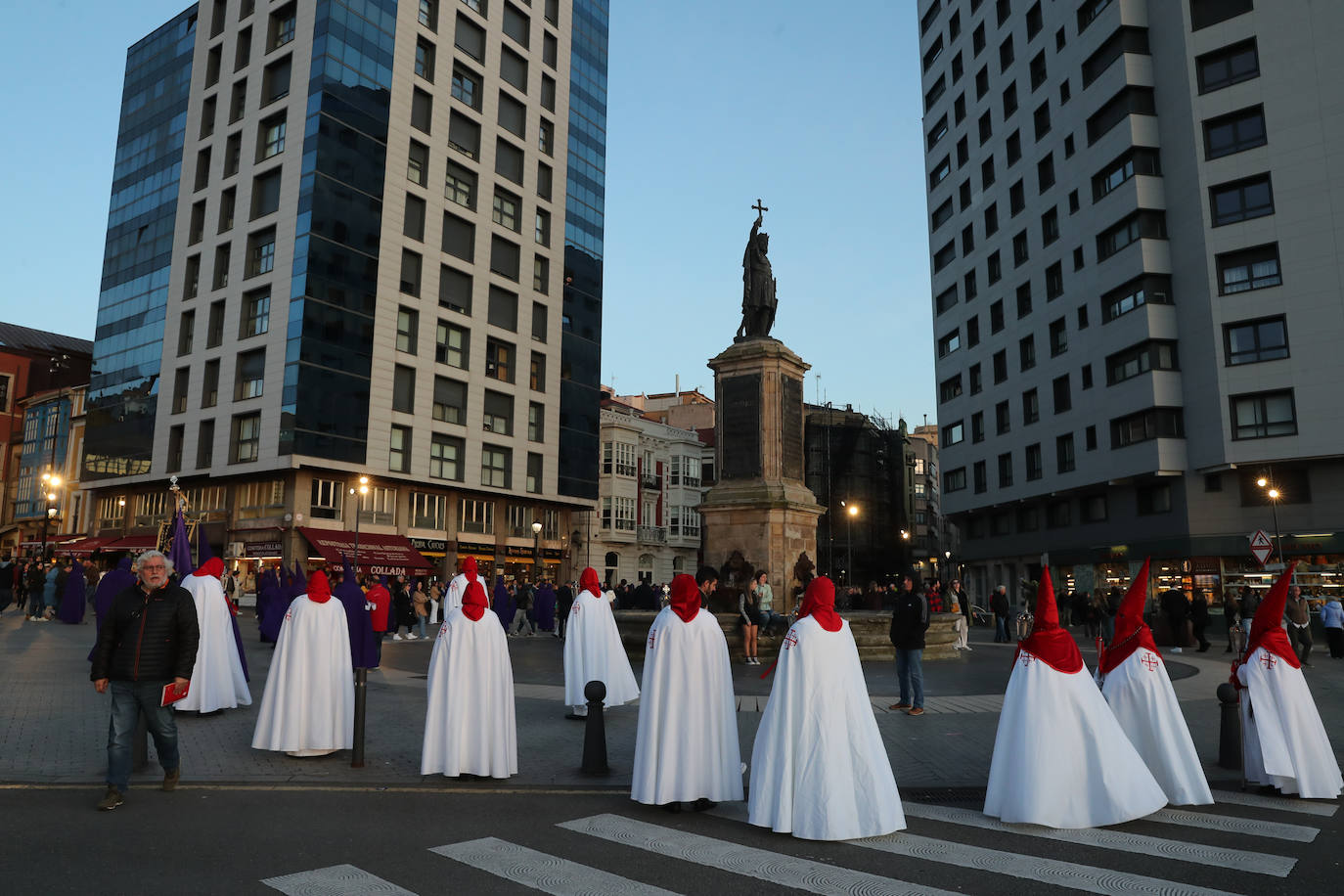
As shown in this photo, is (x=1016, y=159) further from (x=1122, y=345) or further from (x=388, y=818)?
(x=388, y=818)

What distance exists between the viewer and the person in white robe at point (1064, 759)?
6781mm

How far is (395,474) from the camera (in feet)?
150

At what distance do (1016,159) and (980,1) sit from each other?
1113 centimetres

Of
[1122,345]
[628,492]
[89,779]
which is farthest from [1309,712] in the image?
[628,492]

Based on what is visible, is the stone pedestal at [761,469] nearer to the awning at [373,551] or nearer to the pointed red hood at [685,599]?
the pointed red hood at [685,599]

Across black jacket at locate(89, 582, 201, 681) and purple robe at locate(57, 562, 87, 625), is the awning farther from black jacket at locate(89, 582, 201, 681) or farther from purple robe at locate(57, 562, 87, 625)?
black jacket at locate(89, 582, 201, 681)

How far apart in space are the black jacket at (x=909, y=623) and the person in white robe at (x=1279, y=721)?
446 cm

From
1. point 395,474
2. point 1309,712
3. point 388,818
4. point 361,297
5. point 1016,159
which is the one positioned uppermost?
point 1016,159

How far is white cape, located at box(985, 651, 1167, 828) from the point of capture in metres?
6.78

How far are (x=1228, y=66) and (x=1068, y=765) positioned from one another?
3944 centimetres

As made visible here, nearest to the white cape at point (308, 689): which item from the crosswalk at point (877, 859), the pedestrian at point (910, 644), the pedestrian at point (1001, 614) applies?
the crosswalk at point (877, 859)

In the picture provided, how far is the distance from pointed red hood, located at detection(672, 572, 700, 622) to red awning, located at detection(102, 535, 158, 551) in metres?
47.1

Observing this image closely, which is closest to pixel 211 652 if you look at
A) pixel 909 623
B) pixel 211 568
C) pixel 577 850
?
pixel 211 568

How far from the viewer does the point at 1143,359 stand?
38.7 meters
